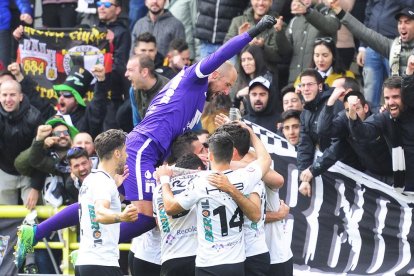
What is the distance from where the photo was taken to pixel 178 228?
406 inches

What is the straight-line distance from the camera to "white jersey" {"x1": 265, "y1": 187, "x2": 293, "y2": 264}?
35.5ft

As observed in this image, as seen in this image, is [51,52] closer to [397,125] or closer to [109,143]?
[397,125]

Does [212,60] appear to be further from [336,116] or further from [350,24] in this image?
[350,24]

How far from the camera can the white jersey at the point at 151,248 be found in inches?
442

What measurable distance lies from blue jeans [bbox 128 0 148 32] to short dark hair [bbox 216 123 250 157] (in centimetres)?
667

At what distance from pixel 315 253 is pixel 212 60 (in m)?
2.68

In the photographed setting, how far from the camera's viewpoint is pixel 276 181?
10.7 meters

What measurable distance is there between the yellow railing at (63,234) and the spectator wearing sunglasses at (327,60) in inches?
122

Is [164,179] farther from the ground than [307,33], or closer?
closer

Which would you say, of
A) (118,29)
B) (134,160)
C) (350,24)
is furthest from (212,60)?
(118,29)

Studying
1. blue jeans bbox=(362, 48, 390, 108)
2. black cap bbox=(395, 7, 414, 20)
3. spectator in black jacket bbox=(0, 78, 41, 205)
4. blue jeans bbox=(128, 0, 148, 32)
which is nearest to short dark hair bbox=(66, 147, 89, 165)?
spectator in black jacket bbox=(0, 78, 41, 205)

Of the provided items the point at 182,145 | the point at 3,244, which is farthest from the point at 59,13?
the point at 182,145

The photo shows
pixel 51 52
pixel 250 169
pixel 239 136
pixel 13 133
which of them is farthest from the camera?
pixel 51 52

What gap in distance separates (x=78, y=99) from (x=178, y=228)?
486 cm
